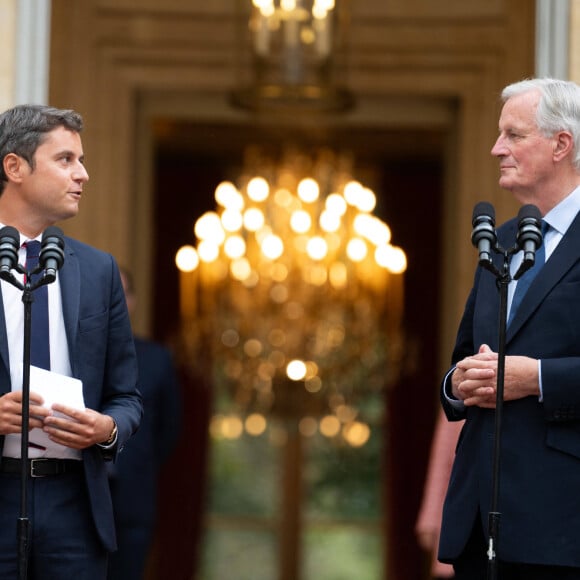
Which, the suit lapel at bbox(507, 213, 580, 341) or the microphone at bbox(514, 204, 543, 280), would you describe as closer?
the microphone at bbox(514, 204, 543, 280)

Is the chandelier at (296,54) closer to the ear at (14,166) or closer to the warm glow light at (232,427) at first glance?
the ear at (14,166)

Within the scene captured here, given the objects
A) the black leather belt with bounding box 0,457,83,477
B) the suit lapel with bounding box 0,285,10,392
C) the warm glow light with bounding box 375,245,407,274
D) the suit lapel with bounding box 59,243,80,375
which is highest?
the warm glow light with bounding box 375,245,407,274

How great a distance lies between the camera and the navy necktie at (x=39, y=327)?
11.0ft

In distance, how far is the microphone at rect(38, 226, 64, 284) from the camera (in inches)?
123

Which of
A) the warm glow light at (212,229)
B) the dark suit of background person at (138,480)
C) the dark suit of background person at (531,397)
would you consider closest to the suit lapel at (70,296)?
the dark suit of background person at (531,397)

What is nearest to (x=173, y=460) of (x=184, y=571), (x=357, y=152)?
(x=184, y=571)

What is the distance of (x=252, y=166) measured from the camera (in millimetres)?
9016

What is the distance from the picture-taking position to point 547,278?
327cm

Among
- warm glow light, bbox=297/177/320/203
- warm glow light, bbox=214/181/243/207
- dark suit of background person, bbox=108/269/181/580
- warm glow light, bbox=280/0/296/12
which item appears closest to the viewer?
dark suit of background person, bbox=108/269/181/580

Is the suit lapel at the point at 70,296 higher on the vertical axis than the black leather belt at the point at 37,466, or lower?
higher

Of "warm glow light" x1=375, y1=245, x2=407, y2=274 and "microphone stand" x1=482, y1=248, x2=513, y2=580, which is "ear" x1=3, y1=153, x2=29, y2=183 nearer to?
"microphone stand" x1=482, y1=248, x2=513, y2=580

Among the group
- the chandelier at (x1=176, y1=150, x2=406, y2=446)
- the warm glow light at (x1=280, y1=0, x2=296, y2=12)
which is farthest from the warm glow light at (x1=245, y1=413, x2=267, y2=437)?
the warm glow light at (x1=280, y1=0, x2=296, y2=12)

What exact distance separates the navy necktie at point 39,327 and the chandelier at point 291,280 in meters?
4.98

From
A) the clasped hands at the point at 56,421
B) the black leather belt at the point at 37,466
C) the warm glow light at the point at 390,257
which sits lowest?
the black leather belt at the point at 37,466
